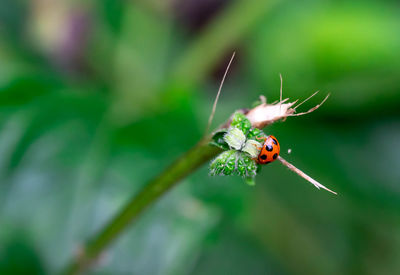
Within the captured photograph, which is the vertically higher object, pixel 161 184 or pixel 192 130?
pixel 161 184

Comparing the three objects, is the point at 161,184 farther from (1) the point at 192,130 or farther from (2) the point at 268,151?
(1) the point at 192,130

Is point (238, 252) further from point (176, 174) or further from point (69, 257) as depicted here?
point (176, 174)

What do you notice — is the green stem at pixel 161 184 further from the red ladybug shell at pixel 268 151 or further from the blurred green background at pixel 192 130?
the blurred green background at pixel 192 130

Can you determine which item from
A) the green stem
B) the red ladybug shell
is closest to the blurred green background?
the green stem

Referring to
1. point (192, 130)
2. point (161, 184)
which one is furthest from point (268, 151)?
point (192, 130)

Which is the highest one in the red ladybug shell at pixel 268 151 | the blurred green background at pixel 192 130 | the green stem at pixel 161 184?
the red ladybug shell at pixel 268 151

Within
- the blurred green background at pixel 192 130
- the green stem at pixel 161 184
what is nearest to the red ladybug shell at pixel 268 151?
the green stem at pixel 161 184
